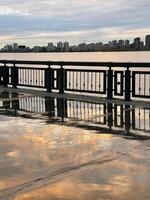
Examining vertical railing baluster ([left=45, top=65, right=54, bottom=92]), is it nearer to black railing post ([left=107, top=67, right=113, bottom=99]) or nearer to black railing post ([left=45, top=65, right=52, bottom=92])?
black railing post ([left=45, top=65, right=52, bottom=92])

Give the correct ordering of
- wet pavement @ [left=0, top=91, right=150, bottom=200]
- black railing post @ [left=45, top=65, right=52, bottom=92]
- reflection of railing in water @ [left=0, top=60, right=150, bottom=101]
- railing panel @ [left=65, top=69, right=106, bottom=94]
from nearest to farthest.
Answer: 1. wet pavement @ [left=0, top=91, right=150, bottom=200]
2. reflection of railing in water @ [left=0, top=60, right=150, bottom=101]
3. railing panel @ [left=65, top=69, right=106, bottom=94]
4. black railing post @ [left=45, top=65, right=52, bottom=92]

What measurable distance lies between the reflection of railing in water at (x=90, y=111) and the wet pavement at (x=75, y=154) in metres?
0.02

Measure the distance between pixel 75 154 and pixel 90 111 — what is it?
6.03 meters

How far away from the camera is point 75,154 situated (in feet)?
25.8

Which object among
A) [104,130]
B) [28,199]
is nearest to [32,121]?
[104,130]

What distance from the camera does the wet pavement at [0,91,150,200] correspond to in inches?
229

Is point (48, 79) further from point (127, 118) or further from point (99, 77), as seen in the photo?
point (127, 118)

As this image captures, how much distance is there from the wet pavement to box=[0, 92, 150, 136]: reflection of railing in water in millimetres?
23

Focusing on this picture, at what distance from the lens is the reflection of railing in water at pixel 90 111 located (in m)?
11.4

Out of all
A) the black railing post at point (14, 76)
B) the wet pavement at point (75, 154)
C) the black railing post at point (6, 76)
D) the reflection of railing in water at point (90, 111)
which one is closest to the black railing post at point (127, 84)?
the reflection of railing in water at point (90, 111)

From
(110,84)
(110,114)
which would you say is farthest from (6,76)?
(110,114)

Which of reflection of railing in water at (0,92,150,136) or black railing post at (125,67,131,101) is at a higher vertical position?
black railing post at (125,67,131,101)

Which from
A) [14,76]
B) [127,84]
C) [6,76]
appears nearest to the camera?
[127,84]

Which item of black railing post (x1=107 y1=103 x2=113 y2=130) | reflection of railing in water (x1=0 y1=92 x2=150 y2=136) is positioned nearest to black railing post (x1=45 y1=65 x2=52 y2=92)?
reflection of railing in water (x1=0 y1=92 x2=150 y2=136)
